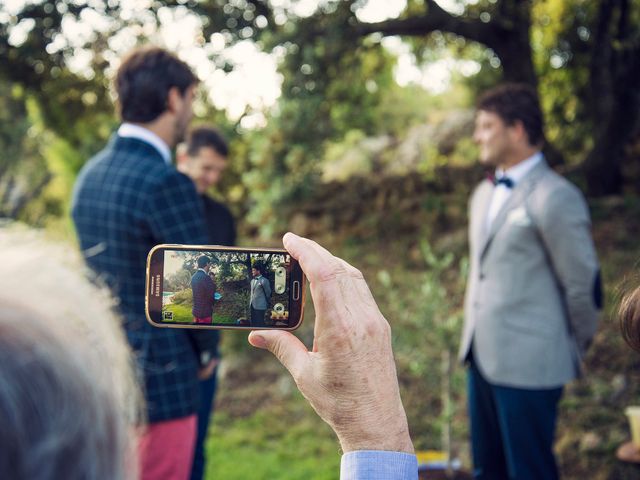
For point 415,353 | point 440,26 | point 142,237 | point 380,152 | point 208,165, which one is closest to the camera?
point 142,237

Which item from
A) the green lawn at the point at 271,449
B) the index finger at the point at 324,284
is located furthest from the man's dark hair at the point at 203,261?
the green lawn at the point at 271,449

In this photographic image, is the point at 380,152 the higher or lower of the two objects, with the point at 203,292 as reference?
lower

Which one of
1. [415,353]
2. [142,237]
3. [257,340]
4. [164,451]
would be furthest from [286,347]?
[415,353]

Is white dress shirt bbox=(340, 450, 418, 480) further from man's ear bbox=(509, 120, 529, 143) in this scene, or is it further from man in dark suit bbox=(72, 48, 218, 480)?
man's ear bbox=(509, 120, 529, 143)

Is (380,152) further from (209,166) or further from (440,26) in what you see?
(209,166)

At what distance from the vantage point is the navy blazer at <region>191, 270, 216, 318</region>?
154cm

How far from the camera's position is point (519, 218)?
3.07 meters

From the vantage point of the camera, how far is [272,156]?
20.2 feet

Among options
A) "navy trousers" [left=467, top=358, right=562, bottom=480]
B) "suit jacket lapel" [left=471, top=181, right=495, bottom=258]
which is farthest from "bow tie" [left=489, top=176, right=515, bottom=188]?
"navy trousers" [left=467, top=358, right=562, bottom=480]

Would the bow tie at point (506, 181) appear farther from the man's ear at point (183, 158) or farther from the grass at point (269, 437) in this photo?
the grass at point (269, 437)

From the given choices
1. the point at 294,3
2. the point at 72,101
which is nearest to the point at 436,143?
the point at 294,3

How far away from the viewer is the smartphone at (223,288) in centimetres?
154

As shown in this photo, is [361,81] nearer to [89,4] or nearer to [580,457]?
[89,4]

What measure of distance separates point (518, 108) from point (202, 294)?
91.3 inches
